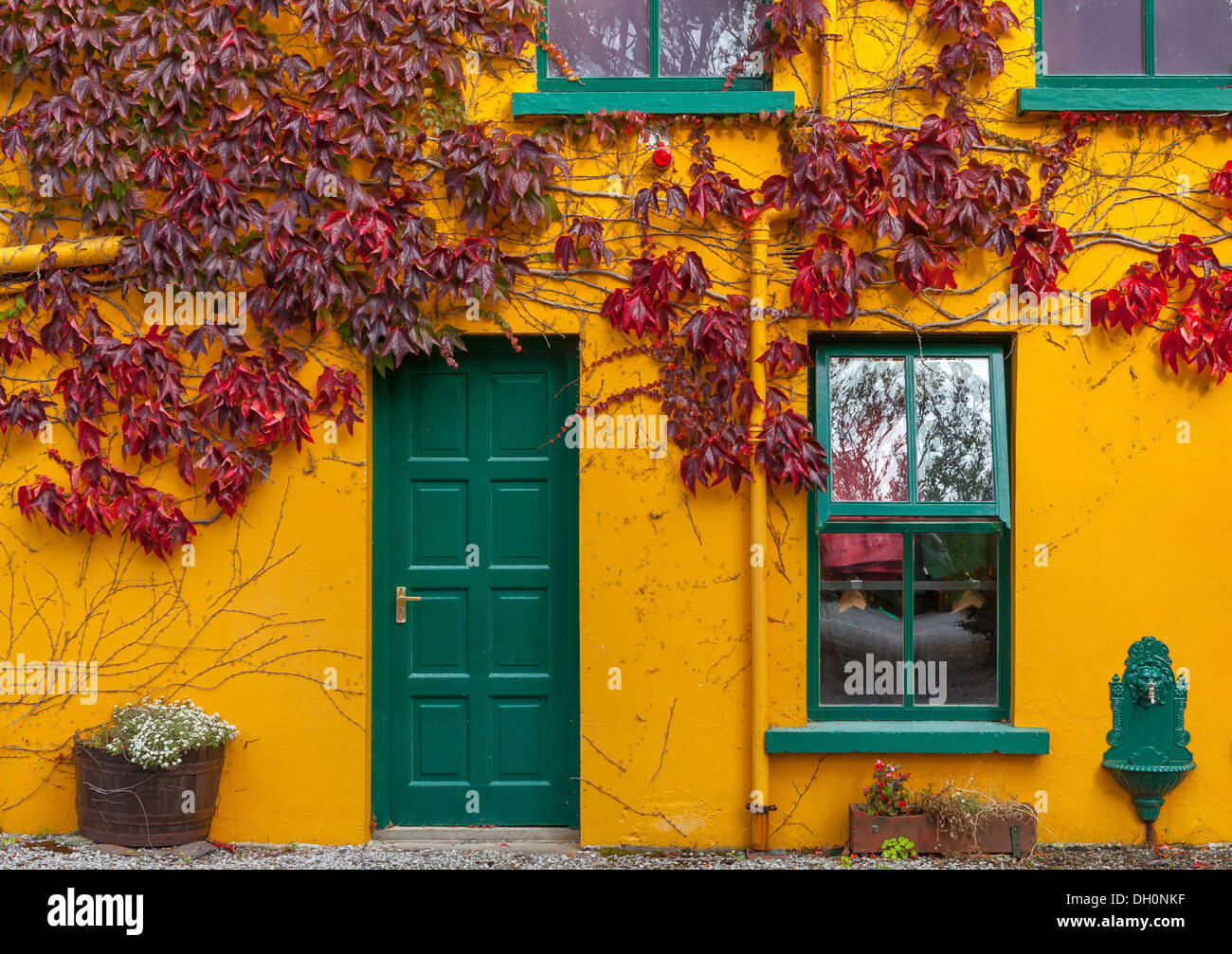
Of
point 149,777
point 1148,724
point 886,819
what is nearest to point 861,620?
point 886,819

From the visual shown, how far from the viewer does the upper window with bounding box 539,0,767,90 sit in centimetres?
541

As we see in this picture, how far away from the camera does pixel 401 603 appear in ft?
17.8

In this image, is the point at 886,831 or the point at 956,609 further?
the point at 956,609

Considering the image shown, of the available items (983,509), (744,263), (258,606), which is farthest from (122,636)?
(983,509)

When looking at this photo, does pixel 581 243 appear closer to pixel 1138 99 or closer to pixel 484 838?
Result: pixel 1138 99

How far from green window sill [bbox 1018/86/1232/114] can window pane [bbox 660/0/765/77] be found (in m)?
1.39

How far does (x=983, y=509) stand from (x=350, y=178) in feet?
11.1

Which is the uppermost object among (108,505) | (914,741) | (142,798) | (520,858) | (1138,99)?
(1138,99)

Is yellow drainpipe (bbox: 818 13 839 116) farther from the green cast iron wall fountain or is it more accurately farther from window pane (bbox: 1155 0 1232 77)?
the green cast iron wall fountain

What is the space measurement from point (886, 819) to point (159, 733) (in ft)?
10.9

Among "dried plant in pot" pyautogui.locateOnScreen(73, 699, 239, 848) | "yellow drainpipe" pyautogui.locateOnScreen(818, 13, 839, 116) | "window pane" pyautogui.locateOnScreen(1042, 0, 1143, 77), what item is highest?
"window pane" pyautogui.locateOnScreen(1042, 0, 1143, 77)

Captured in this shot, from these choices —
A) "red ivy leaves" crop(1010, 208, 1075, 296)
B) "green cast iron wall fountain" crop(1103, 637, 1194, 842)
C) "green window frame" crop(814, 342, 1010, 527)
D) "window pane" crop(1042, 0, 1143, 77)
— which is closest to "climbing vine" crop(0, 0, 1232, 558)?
"red ivy leaves" crop(1010, 208, 1075, 296)

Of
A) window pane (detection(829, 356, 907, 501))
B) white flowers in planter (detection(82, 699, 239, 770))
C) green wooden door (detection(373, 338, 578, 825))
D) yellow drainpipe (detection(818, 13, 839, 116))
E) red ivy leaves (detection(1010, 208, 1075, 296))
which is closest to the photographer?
white flowers in planter (detection(82, 699, 239, 770))

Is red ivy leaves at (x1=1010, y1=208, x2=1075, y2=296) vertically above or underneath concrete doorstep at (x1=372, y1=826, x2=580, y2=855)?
above
